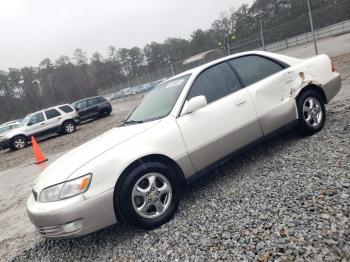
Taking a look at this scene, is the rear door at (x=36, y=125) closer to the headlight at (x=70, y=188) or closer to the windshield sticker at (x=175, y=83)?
the windshield sticker at (x=175, y=83)

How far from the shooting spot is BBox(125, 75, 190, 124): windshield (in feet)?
13.0

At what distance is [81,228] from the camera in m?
3.04

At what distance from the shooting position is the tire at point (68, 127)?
17.5m

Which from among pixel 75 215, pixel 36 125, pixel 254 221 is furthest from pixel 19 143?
pixel 254 221

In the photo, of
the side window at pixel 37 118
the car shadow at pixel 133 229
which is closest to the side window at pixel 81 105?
the side window at pixel 37 118

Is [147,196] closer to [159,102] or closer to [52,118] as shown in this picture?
[159,102]

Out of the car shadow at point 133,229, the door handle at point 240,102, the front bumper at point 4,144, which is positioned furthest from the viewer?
the front bumper at point 4,144

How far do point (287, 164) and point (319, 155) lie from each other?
16.6 inches

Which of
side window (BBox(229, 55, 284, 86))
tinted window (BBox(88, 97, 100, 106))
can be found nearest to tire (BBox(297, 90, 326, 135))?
side window (BBox(229, 55, 284, 86))

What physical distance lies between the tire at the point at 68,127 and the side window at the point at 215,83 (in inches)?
579

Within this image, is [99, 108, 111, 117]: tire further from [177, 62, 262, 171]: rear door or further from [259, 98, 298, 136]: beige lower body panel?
[259, 98, 298, 136]: beige lower body panel

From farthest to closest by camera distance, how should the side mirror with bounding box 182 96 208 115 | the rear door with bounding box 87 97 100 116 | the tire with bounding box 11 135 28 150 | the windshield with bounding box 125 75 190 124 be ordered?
the rear door with bounding box 87 97 100 116 → the tire with bounding box 11 135 28 150 → the windshield with bounding box 125 75 190 124 → the side mirror with bounding box 182 96 208 115

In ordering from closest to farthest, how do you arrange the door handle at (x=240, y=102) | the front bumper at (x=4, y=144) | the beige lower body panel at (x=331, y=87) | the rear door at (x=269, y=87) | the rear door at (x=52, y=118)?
1. the door handle at (x=240, y=102)
2. the rear door at (x=269, y=87)
3. the beige lower body panel at (x=331, y=87)
4. the front bumper at (x=4, y=144)
5. the rear door at (x=52, y=118)

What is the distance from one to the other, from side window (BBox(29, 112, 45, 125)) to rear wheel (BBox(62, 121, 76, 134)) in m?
1.16
